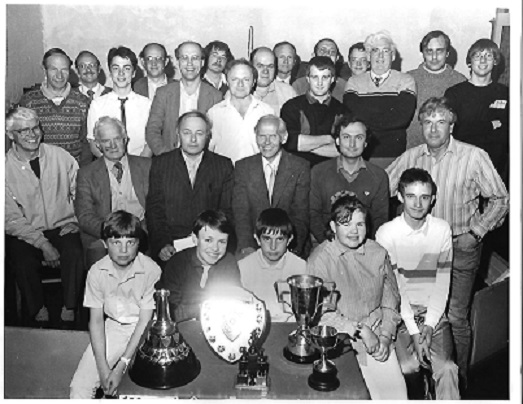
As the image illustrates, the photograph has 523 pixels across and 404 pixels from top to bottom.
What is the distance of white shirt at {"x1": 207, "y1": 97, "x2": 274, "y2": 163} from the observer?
3.24 m

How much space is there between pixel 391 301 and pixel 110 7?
2439mm

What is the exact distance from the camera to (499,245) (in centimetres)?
324

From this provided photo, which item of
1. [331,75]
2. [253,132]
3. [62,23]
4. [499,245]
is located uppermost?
[62,23]

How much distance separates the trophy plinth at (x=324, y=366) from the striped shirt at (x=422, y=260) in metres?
0.95

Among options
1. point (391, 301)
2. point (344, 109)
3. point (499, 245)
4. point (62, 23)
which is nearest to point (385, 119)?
point (344, 109)

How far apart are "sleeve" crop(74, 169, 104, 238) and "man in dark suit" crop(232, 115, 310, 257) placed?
26.6 inches

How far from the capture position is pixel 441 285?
2.83 metres

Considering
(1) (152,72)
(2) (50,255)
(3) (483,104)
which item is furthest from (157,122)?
(3) (483,104)

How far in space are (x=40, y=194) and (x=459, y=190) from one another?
6.59 feet

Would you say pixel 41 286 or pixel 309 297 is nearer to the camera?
pixel 309 297

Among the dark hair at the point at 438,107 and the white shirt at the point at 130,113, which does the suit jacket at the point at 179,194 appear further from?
the dark hair at the point at 438,107

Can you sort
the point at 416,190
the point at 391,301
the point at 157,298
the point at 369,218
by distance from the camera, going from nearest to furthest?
the point at 157,298
the point at 391,301
the point at 416,190
the point at 369,218

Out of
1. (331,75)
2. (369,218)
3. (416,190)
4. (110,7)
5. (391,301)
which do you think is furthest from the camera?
(110,7)

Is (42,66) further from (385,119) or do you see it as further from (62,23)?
(385,119)
